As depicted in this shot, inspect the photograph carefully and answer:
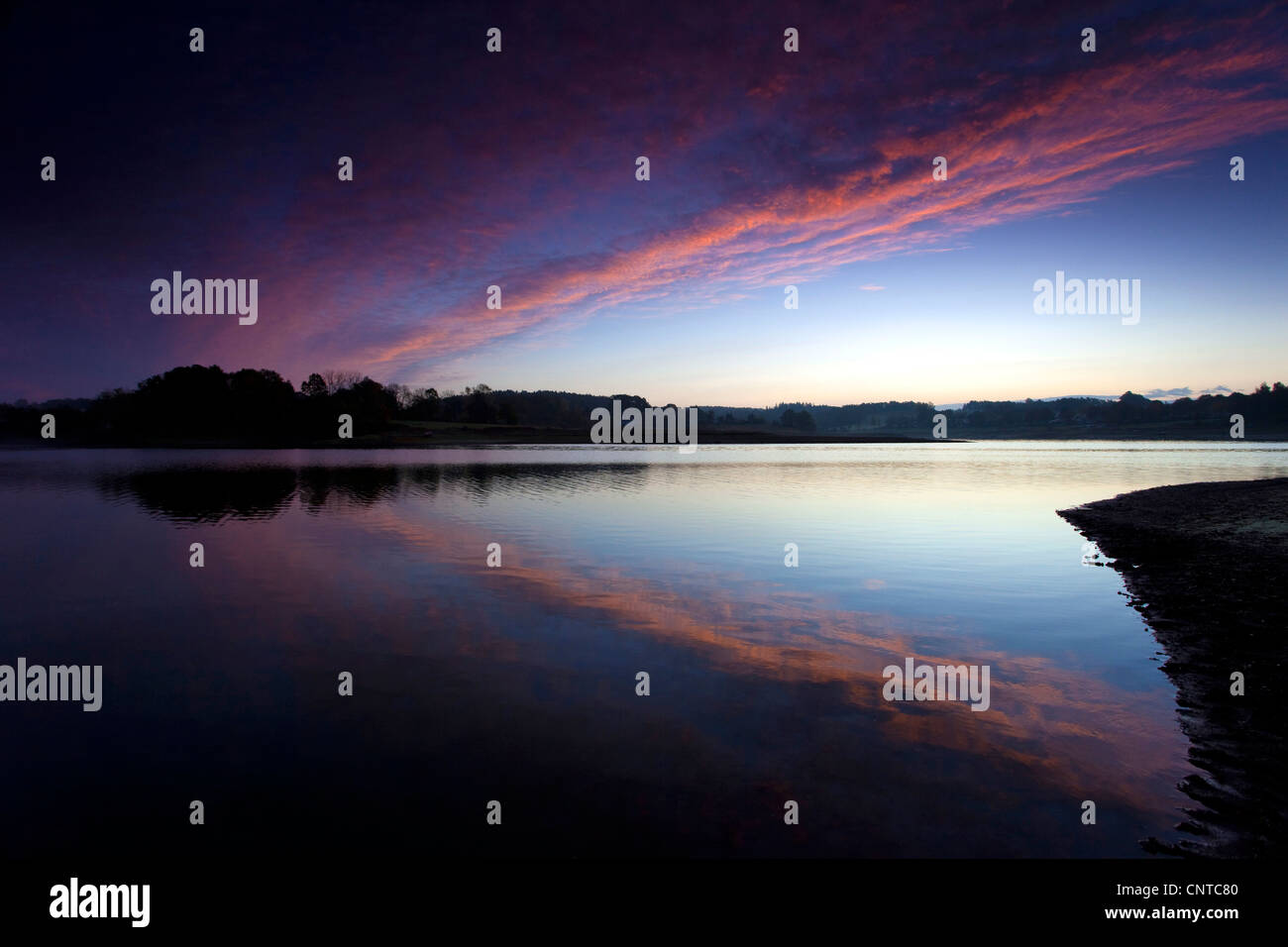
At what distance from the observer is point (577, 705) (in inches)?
383

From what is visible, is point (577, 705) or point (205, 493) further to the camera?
point (205, 493)

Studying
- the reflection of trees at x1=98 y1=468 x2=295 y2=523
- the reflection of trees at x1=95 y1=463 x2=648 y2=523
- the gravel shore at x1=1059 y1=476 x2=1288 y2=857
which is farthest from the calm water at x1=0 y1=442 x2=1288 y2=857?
the reflection of trees at x1=95 y1=463 x2=648 y2=523

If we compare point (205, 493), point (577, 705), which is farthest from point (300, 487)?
point (577, 705)

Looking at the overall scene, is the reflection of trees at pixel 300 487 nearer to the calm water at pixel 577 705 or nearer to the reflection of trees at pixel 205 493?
the reflection of trees at pixel 205 493

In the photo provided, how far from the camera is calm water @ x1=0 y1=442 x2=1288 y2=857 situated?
6.63 metres

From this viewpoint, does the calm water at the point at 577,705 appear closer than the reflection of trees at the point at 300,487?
Yes

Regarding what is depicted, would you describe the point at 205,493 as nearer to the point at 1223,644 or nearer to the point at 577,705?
the point at 577,705

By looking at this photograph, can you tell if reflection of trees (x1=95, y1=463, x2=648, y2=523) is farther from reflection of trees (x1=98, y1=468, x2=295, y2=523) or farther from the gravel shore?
the gravel shore

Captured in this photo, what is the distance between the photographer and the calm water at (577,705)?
663 centimetres

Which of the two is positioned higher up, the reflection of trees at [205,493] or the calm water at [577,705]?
the reflection of trees at [205,493]

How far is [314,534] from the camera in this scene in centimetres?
2612

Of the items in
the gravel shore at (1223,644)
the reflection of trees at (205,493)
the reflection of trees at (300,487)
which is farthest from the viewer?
the reflection of trees at (300,487)

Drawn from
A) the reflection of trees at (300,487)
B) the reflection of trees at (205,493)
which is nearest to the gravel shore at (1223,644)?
the reflection of trees at (300,487)
